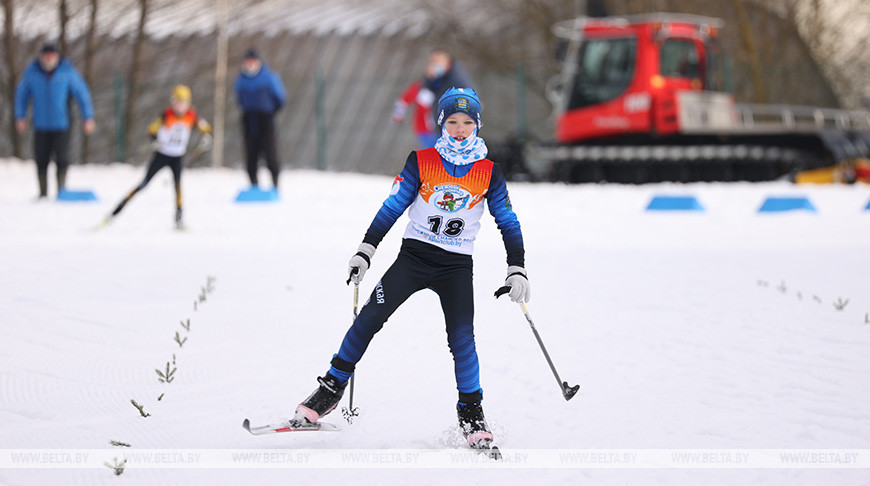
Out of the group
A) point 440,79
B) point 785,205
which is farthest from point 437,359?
point 440,79

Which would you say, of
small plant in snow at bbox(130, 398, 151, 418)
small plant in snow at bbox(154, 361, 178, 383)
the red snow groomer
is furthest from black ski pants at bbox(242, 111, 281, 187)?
small plant in snow at bbox(130, 398, 151, 418)

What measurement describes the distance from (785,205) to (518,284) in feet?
30.5

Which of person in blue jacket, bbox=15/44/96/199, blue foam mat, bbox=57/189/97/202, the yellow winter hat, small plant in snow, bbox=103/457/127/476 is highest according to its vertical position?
the yellow winter hat

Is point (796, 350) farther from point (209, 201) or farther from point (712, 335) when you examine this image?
point (209, 201)

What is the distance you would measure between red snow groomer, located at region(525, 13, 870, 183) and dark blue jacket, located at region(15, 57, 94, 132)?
30.9 ft

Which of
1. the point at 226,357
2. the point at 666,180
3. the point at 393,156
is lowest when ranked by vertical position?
the point at 393,156

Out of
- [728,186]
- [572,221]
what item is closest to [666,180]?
[728,186]

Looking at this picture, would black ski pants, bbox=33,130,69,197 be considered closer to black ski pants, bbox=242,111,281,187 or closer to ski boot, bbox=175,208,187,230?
black ski pants, bbox=242,111,281,187

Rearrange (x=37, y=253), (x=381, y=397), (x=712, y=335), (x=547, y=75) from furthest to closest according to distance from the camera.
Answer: (x=547, y=75) < (x=37, y=253) < (x=712, y=335) < (x=381, y=397)

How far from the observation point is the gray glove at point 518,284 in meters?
4.02

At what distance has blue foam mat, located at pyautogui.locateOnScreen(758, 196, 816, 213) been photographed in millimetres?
12320

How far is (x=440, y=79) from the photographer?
45.3ft

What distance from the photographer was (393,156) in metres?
29.9

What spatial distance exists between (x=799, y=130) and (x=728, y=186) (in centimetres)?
277
